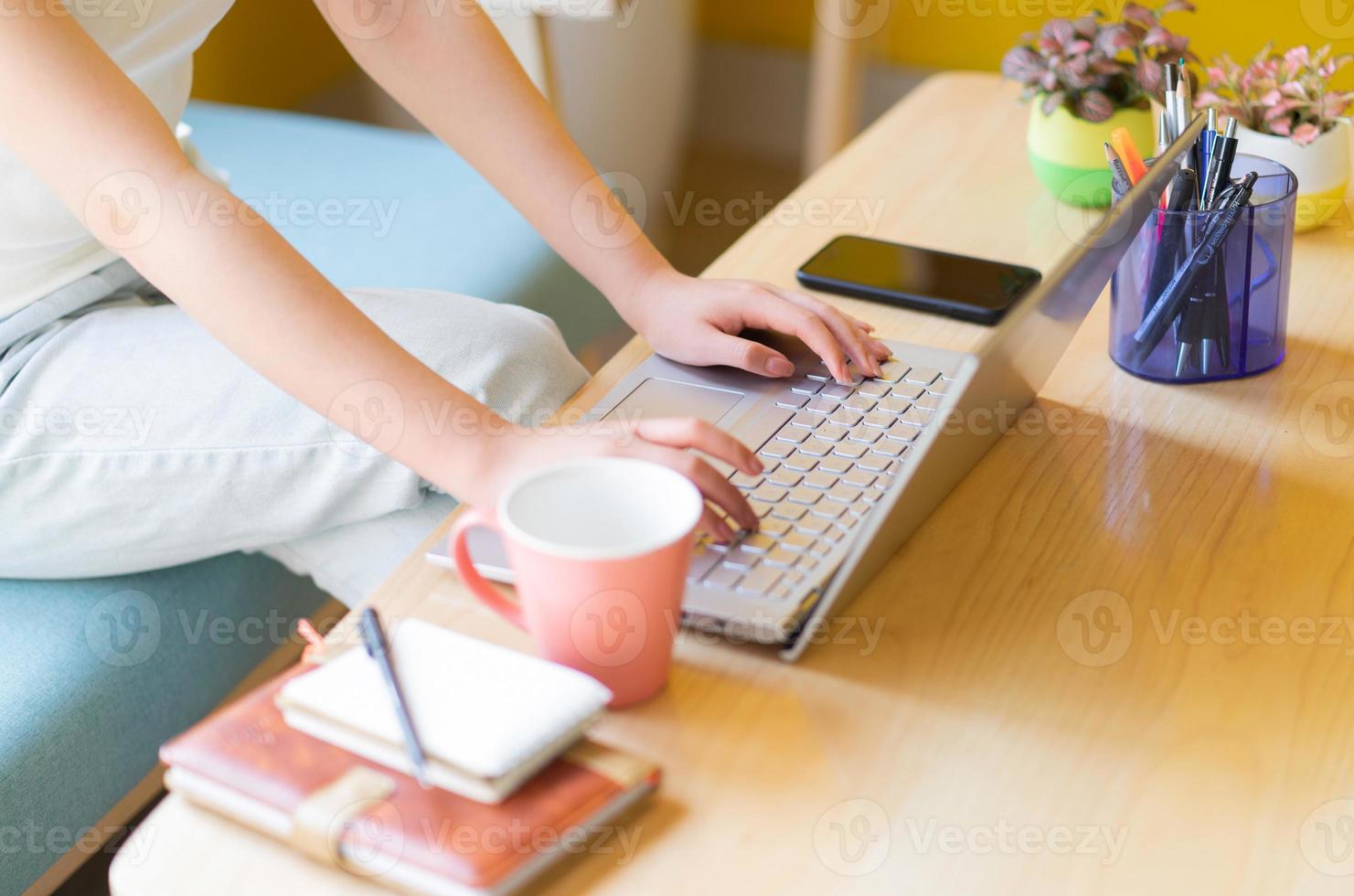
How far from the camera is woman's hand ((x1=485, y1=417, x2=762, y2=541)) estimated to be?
0.65 metres

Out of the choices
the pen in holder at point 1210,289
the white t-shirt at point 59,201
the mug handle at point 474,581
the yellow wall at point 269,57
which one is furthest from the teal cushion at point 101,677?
the yellow wall at point 269,57

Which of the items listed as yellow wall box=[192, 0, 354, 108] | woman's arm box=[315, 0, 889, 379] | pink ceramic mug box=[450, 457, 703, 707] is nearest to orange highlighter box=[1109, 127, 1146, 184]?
woman's arm box=[315, 0, 889, 379]

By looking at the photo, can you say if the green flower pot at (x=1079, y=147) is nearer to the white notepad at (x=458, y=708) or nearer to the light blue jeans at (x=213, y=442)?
the light blue jeans at (x=213, y=442)

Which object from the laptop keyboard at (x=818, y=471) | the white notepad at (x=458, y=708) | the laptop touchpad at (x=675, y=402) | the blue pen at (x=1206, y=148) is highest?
the blue pen at (x=1206, y=148)

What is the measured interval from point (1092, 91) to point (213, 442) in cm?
69

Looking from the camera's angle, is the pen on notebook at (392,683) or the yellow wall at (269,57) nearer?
the pen on notebook at (392,683)

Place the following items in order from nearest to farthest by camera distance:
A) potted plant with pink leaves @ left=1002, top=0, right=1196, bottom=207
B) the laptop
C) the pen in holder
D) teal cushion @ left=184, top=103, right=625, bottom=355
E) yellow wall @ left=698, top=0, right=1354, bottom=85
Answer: the laptop
the pen in holder
potted plant with pink leaves @ left=1002, top=0, right=1196, bottom=207
teal cushion @ left=184, top=103, right=625, bottom=355
yellow wall @ left=698, top=0, right=1354, bottom=85

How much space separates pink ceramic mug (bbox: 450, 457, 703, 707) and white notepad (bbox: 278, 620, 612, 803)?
18mm

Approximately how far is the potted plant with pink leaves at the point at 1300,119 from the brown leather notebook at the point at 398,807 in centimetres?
71

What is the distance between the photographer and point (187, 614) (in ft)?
3.27

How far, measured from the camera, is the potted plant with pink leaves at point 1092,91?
40.5 inches

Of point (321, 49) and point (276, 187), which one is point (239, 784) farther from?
point (321, 49)

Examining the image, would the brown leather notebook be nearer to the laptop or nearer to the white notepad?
the white notepad

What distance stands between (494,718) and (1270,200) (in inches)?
21.6
